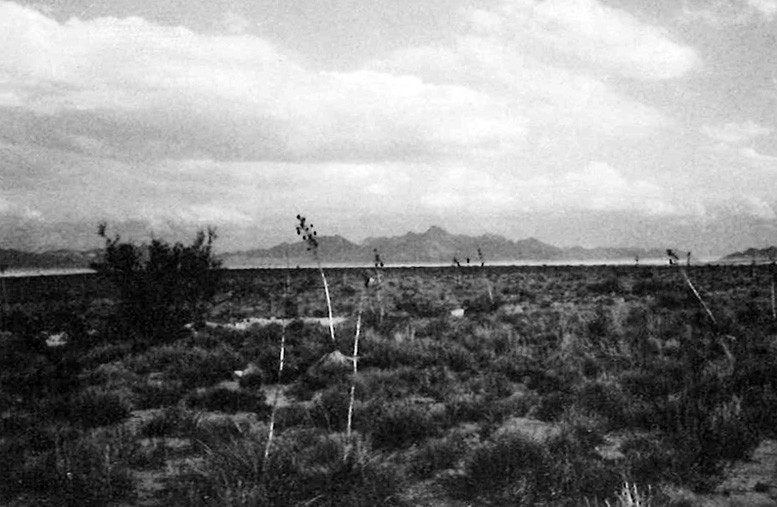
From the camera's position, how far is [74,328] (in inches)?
511

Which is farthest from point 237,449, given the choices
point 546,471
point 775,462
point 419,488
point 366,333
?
point 366,333

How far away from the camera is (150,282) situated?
617 inches

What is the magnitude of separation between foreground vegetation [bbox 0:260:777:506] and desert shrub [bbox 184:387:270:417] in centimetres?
4

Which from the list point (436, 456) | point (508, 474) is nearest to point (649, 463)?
point (508, 474)

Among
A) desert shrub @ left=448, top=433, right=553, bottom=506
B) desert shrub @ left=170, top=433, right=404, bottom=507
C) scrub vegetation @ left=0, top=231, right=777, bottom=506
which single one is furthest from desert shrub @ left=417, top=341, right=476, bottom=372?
desert shrub @ left=170, top=433, right=404, bottom=507

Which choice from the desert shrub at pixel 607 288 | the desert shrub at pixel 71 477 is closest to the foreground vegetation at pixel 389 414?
the desert shrub at pixel 71 477

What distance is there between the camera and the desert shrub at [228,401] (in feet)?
29.4

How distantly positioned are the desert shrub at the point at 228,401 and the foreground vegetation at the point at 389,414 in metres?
0.04

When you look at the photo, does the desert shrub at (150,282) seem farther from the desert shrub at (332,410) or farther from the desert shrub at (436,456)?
the desert shrub at (436,456)

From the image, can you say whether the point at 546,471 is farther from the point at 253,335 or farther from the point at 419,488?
the point at 253,335

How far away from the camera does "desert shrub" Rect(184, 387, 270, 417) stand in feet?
29.4

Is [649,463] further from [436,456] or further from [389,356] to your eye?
[389,356]

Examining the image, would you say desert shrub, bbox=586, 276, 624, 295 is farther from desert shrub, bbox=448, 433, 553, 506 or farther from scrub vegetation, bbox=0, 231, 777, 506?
desert shrub, bbox=448, 433, 553, 506

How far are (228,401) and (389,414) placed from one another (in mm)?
3237
